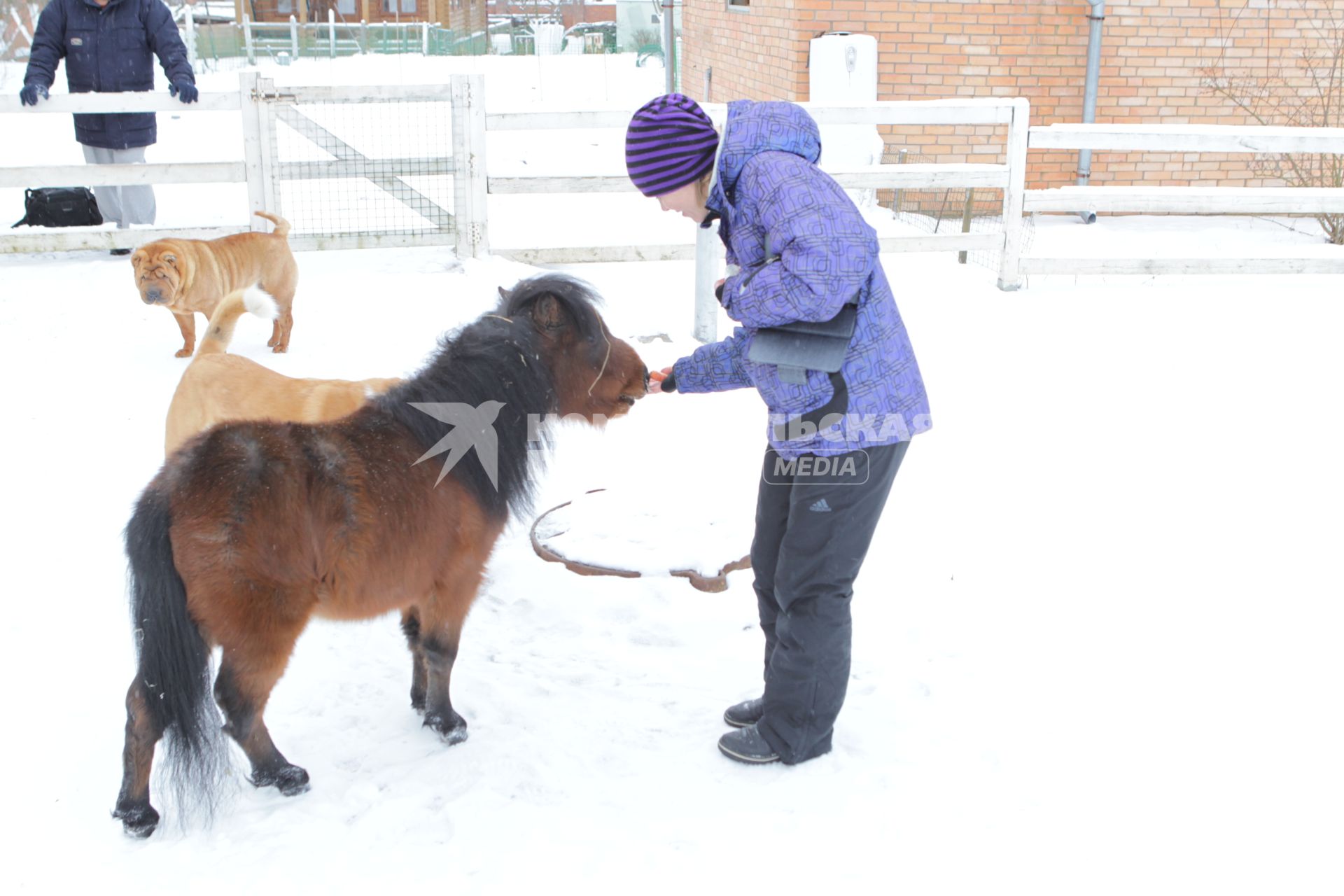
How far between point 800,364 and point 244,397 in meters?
2.45

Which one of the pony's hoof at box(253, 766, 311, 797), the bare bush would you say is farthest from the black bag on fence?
the bare bush

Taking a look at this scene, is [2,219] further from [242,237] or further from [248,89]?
[242,237]

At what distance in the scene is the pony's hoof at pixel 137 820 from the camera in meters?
2.65

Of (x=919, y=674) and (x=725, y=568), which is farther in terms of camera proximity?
(x=725, y=568)

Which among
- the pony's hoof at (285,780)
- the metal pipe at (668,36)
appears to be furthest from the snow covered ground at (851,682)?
the metal pipe at (668,36)

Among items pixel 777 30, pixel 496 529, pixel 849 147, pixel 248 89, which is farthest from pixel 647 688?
pixel 777 30

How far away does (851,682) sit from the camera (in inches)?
135

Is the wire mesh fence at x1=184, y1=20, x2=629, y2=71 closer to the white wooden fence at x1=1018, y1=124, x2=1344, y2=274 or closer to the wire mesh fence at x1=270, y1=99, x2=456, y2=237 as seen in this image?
the wire mesh fence at x1=270, y1=99, x2=456, y2=237

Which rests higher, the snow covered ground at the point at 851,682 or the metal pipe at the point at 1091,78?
the metal pipe at the point at 1091,78

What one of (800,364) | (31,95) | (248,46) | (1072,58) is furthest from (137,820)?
(248,46)

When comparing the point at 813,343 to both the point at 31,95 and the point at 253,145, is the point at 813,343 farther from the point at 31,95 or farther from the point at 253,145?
the point at 31,95

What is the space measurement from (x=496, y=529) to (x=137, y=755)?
3.71ft

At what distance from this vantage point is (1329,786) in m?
2.84

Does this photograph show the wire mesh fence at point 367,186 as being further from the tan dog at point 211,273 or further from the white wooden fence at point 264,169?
the tan dog at point 211,273
